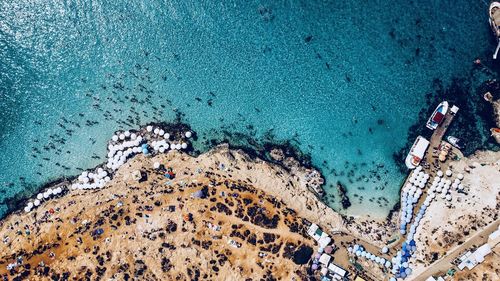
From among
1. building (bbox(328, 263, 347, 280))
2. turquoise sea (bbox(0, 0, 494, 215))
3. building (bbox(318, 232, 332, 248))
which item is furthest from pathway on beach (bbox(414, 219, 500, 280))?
building (bbox(318, 232, 332, 248))

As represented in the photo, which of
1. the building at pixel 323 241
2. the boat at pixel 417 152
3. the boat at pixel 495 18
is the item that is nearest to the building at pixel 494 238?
the boat at pixel 417 152

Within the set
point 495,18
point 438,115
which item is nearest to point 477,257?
point 438,115

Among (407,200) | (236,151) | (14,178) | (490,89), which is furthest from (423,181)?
(14,178)

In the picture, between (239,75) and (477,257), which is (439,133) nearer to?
(477,257)

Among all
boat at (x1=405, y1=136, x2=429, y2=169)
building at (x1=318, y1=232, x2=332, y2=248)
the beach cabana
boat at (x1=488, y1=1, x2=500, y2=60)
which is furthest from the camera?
boat at (x1=405, y1=136, x2=429, y2=169)

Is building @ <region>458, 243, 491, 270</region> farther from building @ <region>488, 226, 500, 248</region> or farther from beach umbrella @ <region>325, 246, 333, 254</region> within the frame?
beach umbrella @ <region>325, 246, 333, 254</region>

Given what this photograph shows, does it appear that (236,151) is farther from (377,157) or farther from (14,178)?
(14,178)
